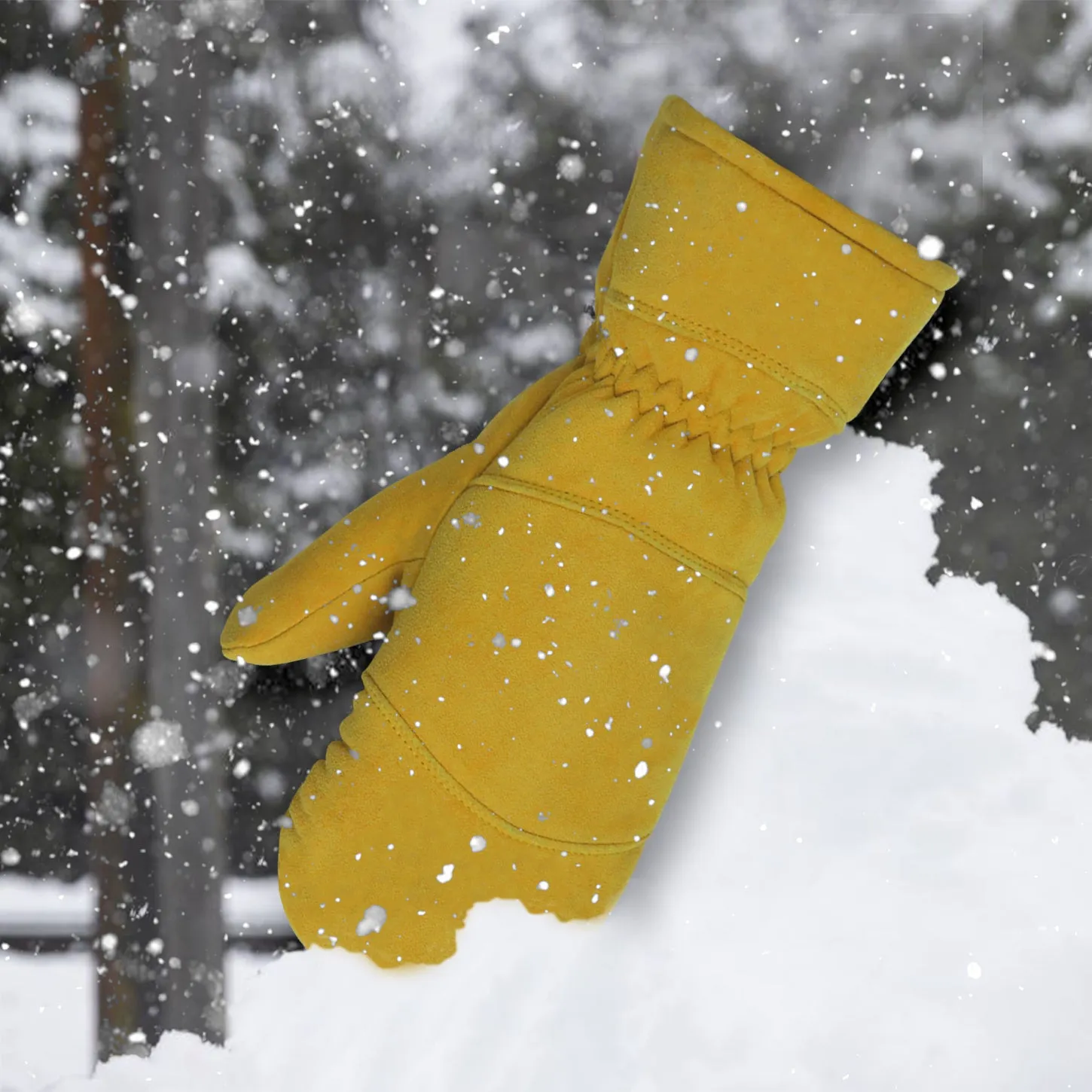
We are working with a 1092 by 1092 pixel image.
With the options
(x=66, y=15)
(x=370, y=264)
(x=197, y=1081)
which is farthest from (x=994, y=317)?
(x=197, y=1081)

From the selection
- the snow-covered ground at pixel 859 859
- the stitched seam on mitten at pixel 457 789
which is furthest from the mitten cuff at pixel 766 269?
the stitched seam on mitten at pixel 457 789

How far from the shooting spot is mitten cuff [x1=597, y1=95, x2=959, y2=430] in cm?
62

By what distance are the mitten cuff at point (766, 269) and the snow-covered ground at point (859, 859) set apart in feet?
0.74

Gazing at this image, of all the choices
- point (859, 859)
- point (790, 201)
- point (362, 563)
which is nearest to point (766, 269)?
point (790, 201)

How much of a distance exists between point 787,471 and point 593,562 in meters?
0.29

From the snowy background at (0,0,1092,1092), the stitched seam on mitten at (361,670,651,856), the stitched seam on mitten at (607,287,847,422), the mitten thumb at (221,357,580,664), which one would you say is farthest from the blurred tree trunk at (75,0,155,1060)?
the stitched seam on mitten at (607,287,847,422)

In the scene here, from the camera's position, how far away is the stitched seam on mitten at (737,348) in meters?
0.62

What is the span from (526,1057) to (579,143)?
0.91 metres

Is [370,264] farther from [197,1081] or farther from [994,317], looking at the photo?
[197,1081]

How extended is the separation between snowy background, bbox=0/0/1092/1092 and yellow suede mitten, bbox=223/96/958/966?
0.17 m

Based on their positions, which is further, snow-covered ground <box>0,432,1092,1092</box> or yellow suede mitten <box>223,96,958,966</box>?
snow-covered ground <box>0,432,1092,1092</box>

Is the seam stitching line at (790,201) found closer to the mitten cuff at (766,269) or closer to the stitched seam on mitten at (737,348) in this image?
the mitten cuff at (766,269)

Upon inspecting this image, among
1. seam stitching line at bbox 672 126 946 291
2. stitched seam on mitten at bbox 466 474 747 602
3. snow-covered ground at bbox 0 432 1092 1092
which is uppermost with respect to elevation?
seam stitching line at bbox 672 126 946 291

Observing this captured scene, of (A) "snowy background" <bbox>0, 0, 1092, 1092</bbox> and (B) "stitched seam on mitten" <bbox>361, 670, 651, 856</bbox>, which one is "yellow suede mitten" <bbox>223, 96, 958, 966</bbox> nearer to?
(B) "stitched seam on mitten" <bbox>361, 670, 651, 856</bbox>
